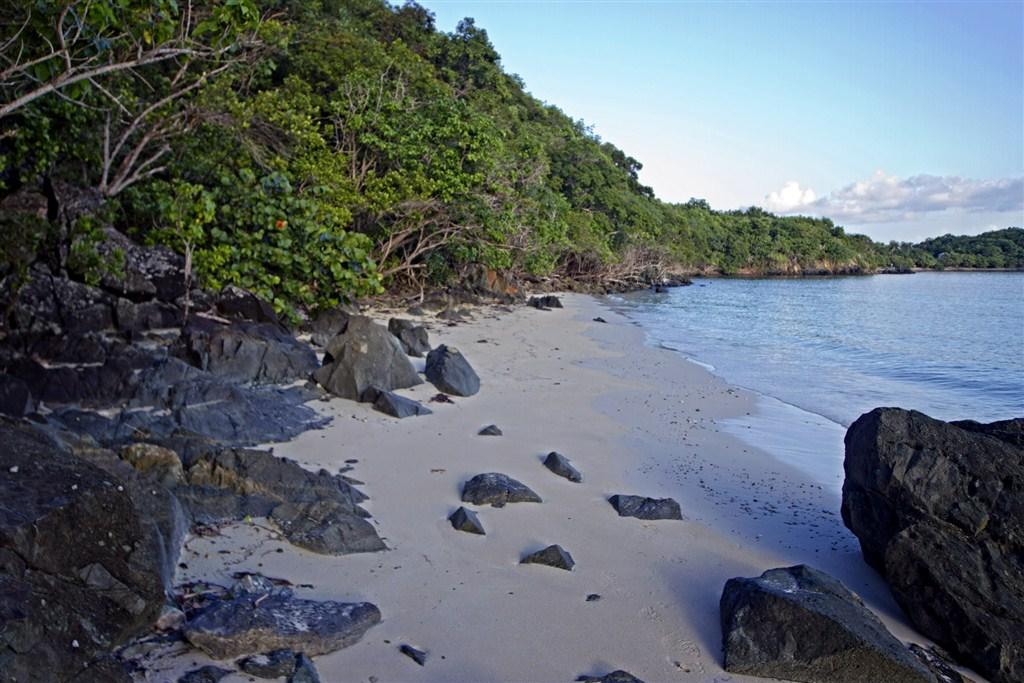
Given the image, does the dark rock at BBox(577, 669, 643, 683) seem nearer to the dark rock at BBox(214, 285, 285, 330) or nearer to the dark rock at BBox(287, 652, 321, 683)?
the dark rock at BBox(287, 652, 321, 683)

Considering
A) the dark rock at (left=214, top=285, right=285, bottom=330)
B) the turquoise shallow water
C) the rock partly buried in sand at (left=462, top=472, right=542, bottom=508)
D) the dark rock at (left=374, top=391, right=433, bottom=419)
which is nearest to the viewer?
the rock partly buried in sand at (left=462, top=472, right=542, bottom=508)

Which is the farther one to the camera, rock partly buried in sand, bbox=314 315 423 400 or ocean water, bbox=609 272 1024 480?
ocean water, bbox=609 272 1024 480

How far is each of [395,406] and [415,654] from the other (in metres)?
4.12

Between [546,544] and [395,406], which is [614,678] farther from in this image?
[395,406]

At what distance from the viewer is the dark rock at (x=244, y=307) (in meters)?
9.65

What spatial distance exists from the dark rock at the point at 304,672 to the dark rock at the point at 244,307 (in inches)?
273

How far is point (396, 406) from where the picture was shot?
733 cm

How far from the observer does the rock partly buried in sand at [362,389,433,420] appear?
7308mm

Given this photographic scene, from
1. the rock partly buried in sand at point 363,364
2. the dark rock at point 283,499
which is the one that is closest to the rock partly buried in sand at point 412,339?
the rock partly buried in sand at point 363,364

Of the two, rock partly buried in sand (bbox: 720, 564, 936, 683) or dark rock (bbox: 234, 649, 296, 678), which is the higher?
rock partly buried in sand (bbox: 720, 564, 936, 683)

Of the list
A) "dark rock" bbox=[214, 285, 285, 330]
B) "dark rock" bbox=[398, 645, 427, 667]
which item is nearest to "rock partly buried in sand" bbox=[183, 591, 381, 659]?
"dark rock" bbox=[398, 645, 427, 667]

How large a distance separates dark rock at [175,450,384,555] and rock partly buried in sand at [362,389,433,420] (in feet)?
6.76

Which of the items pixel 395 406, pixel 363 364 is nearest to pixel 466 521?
pixel 395 406

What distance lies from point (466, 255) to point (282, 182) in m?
6.75
